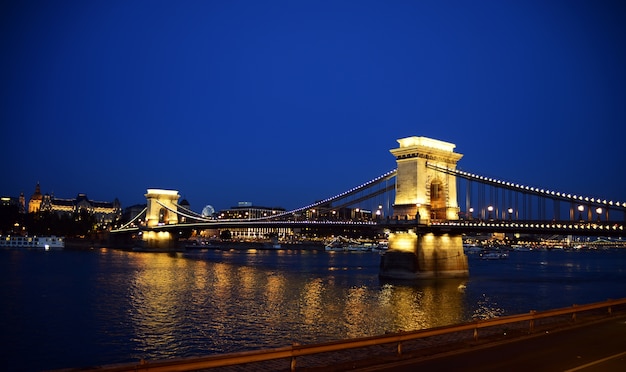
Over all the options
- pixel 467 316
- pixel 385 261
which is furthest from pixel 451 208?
pixel 467 316

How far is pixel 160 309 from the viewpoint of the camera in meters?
34.2

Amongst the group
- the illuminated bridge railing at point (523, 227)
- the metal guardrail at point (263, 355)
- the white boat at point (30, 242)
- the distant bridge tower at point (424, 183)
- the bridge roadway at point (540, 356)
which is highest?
the distant bridge tower at point (424, 183)

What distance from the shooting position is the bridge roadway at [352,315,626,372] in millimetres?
12633

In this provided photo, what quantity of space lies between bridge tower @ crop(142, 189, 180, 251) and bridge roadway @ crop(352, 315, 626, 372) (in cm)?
11272

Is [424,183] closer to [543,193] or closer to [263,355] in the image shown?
[543,193]

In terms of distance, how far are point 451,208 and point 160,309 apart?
36049mm

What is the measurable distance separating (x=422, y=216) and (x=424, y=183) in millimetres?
3679

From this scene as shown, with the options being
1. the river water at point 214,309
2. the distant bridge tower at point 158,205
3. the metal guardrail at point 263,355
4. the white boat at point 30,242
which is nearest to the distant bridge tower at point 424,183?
the river water at point 214,309

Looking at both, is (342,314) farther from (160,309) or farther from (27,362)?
(27,362)

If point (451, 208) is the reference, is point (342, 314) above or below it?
below

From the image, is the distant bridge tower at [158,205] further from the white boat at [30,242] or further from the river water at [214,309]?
the river water at [214,309]

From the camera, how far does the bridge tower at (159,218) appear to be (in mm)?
128550

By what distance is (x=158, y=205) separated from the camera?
144375 mm

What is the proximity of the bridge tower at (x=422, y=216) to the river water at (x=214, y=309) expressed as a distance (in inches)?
105
